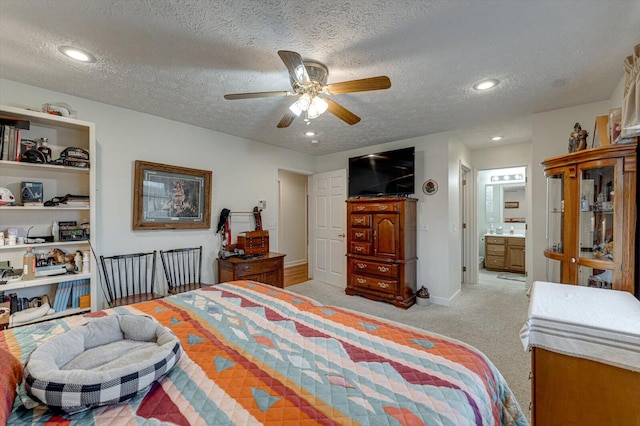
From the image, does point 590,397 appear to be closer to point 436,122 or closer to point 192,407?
point 192,407

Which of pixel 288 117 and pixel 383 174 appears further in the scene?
pixel 383 174

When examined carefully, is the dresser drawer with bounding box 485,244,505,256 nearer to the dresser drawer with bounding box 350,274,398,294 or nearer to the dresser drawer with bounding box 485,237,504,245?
the dresser drawer with bounding box 485,237,504,245

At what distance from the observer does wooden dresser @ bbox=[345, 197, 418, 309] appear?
3.66m

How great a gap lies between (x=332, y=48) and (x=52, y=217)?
2813 mm

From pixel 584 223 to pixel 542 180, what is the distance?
1.03 m

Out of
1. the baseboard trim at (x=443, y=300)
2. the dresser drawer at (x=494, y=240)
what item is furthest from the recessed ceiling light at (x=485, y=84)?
the dresser drawer at (x=494, y=240)

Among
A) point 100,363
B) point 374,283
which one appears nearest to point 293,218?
point 374,283

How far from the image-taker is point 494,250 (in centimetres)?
594

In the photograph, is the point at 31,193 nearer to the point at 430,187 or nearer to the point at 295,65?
the point at 295,65

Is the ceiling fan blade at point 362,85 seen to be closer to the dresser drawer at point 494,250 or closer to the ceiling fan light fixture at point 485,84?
the ceiling fan light fixture at point 485,84

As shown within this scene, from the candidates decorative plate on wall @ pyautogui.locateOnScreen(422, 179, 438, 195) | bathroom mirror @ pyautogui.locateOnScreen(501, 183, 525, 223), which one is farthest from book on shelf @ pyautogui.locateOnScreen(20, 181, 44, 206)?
bathroom mirror @ pyautogui.locateOnScreen(501, 183, 525, 223)

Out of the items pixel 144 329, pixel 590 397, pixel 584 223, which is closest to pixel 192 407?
Answer: pixel 144 329

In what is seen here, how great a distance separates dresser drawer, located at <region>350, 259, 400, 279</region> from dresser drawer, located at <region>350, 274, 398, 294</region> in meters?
0.07

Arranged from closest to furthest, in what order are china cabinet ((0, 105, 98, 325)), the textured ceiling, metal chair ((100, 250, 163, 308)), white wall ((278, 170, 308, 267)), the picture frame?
1. the textured ceiling
2. china cabinet ((0, 105, 98, 325))
3. metal chair ((100, 250, 163, 308))
4. the picture frame
5. white wall ((278, 170, 308, 267))
